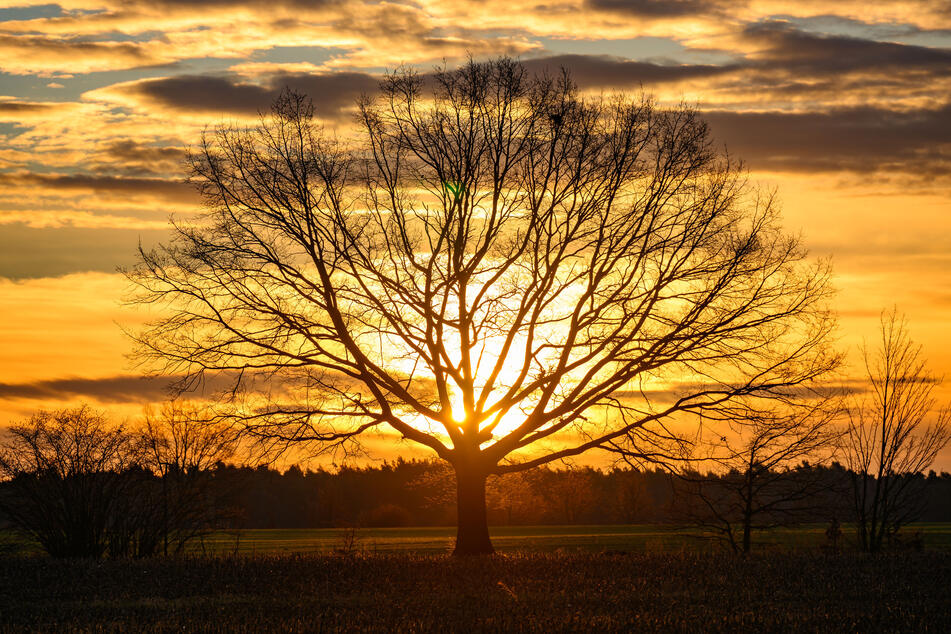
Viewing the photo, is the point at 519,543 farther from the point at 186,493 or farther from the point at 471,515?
the point at 471,515

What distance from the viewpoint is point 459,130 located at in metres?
24.0

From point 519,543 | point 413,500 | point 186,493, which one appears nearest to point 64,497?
point 186,493

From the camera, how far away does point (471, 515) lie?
2452 cm

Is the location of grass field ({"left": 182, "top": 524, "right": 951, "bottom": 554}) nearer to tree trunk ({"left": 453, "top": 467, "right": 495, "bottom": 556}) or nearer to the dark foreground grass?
tree trunk ({"left": 453, "top": 467, "right": 495, "bottom": 556})

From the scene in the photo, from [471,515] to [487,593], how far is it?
978 centimetres

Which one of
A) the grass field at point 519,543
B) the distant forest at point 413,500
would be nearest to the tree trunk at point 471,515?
the grass field at point 519,543

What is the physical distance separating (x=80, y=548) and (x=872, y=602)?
19.5 meters

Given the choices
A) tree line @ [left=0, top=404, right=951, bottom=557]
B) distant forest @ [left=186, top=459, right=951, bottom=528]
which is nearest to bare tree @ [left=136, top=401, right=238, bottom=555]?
tree line @ [left=0, top=404, right=951, bottom=557]

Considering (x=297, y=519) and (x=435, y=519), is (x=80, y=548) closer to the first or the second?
(x=435, y=519)

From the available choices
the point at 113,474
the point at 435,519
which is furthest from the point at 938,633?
the point at 435,519

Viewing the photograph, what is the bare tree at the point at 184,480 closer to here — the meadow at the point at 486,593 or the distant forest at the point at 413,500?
the meadow at the point at 486,593

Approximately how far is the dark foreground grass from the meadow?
3 centimetres

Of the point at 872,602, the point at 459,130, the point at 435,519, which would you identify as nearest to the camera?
the point at 872,602

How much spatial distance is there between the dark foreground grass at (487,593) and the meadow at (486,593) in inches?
1.4
